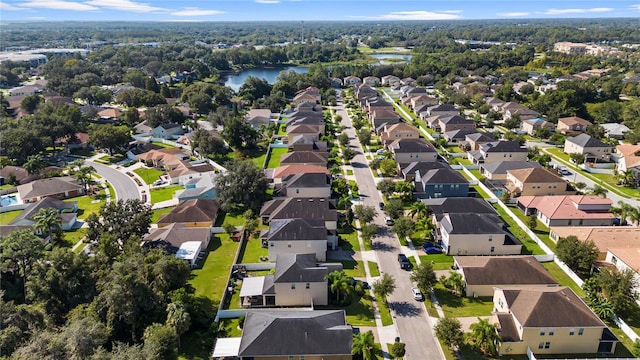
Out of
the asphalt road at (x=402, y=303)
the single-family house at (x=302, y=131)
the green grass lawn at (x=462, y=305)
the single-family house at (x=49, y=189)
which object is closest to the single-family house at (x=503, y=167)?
the asphalt road at (x=402, y=303)

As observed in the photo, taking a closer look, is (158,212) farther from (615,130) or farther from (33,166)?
(615,130)

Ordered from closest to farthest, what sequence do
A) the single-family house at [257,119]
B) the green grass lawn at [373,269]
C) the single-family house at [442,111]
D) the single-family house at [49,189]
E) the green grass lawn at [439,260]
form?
the green grass lawn at [373,269], the green grass lawn at [439,260], the single-family house at [49,189], the single-family house at [257,119], the single-family house at [442,111]

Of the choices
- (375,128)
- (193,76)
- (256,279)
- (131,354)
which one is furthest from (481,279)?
(193,76)

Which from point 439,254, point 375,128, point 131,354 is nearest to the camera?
point 131,354

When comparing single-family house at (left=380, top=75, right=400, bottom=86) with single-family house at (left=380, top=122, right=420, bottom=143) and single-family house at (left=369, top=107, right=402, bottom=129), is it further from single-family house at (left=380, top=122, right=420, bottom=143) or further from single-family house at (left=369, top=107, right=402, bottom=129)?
single-family house at (left=380, top=122, right=420, bottom=143)

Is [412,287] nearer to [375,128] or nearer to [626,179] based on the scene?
[626,179]

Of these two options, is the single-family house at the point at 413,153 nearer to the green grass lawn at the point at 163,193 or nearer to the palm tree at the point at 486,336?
the green grass lawn at the point at 163,193

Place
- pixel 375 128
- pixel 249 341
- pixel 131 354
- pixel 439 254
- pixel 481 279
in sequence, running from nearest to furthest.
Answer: pixel 131 354 < pixel 249 341 < pixel 481 279 < pixel 439 254 < pixel 375 128
